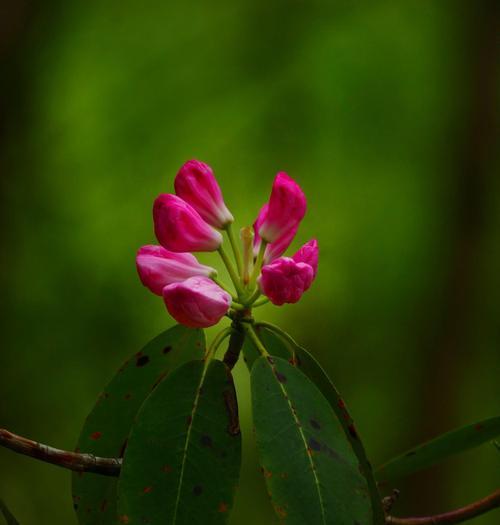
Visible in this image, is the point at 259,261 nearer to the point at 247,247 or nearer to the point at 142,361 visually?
the point at 247,247

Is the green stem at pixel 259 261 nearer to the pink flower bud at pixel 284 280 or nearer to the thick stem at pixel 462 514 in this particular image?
the pink flower bud at pixel 284 280

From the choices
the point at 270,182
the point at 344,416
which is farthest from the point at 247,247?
the point at 270,182

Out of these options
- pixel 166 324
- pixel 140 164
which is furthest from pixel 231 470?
pixel 140 164

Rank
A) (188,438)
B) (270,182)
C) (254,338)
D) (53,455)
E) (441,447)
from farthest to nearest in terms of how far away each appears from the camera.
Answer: (270,182)
(441,447)
(254,338)
(188,438)
(53,455)

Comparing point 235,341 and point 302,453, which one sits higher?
point 235,341

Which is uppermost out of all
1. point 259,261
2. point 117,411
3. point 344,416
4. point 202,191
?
point 202,191

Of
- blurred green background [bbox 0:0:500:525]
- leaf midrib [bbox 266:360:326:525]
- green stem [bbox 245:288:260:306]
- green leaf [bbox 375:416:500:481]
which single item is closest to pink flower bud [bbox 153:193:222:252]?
green stem [bbox 245:288:260:306]

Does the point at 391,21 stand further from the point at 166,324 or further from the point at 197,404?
the point at 197,404

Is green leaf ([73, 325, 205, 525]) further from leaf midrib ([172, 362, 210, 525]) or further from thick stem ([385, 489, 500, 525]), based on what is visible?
thick stem ([385, 489, 500, 525])
